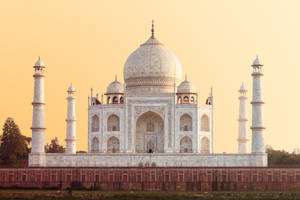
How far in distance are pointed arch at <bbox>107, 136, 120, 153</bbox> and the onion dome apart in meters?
3.81

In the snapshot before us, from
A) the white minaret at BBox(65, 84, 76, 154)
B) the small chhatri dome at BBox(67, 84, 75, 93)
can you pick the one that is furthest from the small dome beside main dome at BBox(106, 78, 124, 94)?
the white minaret at BBox(65, 84, 76, 154)

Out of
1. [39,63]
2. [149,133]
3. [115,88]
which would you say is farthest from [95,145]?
[39,63]

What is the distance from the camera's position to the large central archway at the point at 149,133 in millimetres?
45625

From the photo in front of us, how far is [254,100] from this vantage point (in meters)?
41.2

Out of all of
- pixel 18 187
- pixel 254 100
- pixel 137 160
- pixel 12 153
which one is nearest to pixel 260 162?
pixel 254 100

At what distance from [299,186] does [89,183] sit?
31.3 ft

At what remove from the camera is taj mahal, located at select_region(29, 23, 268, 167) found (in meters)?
41.1

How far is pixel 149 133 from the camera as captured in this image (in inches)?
1807

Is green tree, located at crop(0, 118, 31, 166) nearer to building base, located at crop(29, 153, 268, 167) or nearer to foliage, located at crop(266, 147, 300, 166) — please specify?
building base, located at crop(29, 153, 268, 167)

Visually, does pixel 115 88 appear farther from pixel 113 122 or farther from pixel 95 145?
pixel 95 145

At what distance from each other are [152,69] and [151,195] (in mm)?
16391

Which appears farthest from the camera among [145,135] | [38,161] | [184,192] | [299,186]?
[145,135]

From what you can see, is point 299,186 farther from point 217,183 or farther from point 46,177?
point 46,177

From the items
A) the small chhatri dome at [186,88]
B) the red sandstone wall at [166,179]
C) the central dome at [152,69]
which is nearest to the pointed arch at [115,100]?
the central dome at [152,69]
